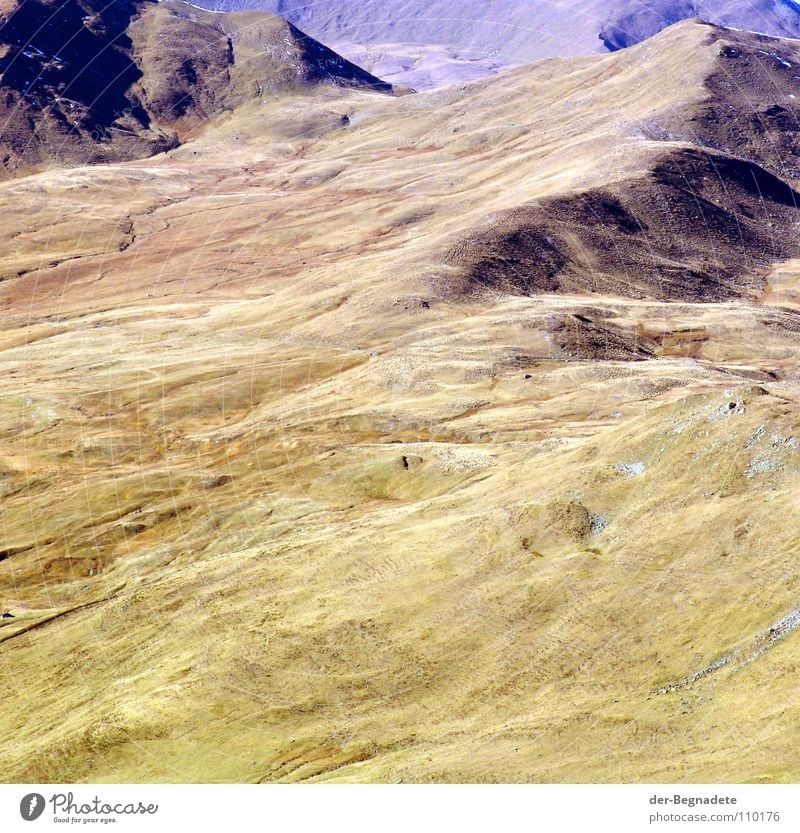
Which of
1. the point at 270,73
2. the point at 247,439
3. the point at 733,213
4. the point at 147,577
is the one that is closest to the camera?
the point at 147,577

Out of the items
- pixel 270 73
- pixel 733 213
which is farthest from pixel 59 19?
pixel 733 213

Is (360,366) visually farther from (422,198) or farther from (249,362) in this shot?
(422,198)

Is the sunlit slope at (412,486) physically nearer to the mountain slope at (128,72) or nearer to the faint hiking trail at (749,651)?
the faint hiking trail at (749,651)

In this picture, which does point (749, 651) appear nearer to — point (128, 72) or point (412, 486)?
point (412, 486)

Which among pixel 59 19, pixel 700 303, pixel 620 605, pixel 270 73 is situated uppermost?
pixel 59 19

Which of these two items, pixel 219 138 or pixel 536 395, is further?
pixel 219 138

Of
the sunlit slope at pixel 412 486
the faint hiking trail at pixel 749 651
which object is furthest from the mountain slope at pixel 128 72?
the faint hiking trail at pixel 749 651

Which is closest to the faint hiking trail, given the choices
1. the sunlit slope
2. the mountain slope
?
the sunlit slope
